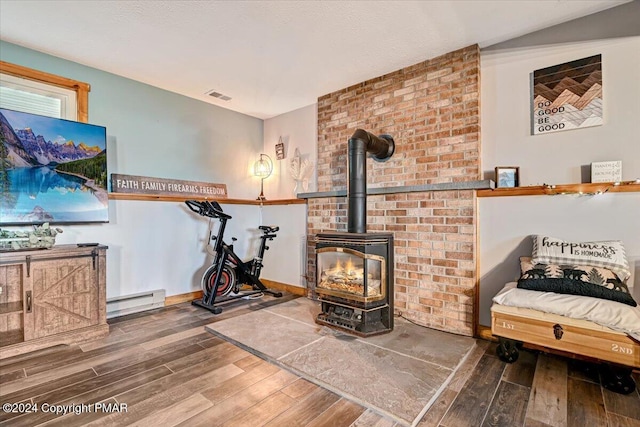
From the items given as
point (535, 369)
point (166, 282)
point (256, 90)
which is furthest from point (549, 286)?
point (166, 282)

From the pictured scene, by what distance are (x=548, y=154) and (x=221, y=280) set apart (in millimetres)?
3625

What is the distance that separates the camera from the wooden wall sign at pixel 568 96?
229 cm

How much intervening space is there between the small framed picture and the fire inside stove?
123cm

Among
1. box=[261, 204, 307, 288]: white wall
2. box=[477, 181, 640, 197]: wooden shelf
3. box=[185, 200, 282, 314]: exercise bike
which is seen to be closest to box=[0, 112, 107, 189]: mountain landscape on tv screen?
box=[185, 200, 282, 314]: exercise bike

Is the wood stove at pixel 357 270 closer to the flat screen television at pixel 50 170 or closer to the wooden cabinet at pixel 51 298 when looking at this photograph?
the wooden cabinet at pixel 51 298

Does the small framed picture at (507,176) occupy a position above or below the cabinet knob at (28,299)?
above

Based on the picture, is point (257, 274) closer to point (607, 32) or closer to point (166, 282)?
point (166, 282)

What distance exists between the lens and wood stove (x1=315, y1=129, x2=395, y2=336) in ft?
8.58

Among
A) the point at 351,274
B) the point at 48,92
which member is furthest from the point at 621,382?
the point at 48,92

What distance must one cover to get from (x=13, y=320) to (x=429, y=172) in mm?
3806

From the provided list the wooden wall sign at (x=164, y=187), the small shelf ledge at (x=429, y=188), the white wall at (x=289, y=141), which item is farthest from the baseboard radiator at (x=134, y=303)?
the small shelf ledge at (x=429, y=188)

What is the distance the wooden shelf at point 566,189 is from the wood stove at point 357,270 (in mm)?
1004

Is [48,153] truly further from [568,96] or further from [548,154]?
[568,96]

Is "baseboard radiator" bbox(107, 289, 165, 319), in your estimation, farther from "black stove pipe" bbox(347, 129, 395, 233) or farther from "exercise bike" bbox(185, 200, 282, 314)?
"black stove pipe" bbox(347, 129, 395, 233)
